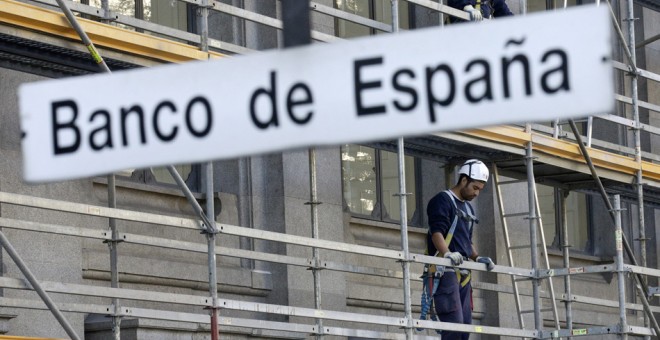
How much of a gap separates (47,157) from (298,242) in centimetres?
894

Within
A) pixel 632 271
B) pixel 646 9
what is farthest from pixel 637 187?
pixel 646 9

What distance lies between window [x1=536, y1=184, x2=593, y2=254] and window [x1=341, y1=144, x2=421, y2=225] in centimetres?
352

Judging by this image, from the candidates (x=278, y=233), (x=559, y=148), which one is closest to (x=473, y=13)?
(x=559, y=148)

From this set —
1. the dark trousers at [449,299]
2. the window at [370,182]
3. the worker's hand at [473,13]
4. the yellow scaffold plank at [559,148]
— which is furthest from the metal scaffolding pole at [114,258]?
the window at [370,182]

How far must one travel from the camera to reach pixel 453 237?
49.6 feet

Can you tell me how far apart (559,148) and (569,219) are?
5.31 metres

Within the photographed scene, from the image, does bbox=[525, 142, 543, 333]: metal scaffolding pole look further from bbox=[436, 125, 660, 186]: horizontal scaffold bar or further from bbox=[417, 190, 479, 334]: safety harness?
bbox=[417, 190, 479, 334]: safety harness

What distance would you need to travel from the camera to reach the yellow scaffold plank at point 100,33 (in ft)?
38.1

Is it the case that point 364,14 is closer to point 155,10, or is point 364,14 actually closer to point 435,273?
point 155,10

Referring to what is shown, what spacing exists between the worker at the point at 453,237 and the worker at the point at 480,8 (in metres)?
1.82

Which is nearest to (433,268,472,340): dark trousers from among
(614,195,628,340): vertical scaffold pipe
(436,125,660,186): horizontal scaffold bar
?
(436,125,660,186): horizontal scaffold bar

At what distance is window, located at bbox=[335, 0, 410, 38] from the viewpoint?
18.5 m

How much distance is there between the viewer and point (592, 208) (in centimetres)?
2267

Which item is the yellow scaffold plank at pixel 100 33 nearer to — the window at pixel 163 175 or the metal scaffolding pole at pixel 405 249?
the window at pixel 163 175
